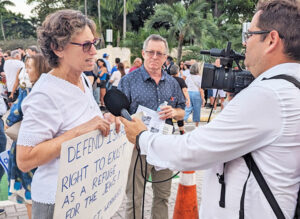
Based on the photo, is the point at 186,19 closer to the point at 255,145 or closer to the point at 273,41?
the point at 273,41

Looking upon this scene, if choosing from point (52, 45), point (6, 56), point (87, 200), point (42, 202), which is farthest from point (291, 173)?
point (6, 56)

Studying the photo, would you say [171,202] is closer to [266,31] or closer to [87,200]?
[87,200]

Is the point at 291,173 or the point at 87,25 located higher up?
the point at 87,25

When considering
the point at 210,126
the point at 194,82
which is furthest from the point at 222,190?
the point at 194,82

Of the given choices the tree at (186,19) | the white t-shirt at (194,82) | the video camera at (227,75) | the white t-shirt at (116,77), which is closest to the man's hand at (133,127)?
the video camera at (227,75)

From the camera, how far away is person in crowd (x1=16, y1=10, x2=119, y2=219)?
1.65m

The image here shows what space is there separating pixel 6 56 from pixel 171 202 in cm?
Answer: 986

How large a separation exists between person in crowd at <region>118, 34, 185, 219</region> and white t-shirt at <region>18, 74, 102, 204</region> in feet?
3.86

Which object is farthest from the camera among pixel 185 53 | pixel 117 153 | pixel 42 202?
pixel 185 53

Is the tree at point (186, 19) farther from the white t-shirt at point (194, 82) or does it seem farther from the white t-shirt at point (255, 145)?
the white t-shirt at point (255, 145)

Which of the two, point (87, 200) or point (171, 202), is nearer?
point (87, 200)

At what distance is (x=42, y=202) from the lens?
178cm

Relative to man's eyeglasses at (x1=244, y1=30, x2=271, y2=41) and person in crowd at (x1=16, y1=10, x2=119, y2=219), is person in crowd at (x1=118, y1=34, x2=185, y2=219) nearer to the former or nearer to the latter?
person in crowd at (x1=16, y1=10, x2=119, y2=219)

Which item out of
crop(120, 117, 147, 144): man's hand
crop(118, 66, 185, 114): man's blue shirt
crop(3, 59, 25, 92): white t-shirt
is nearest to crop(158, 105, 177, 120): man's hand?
crop(118, 66, 185, 114): man's blue shirt
